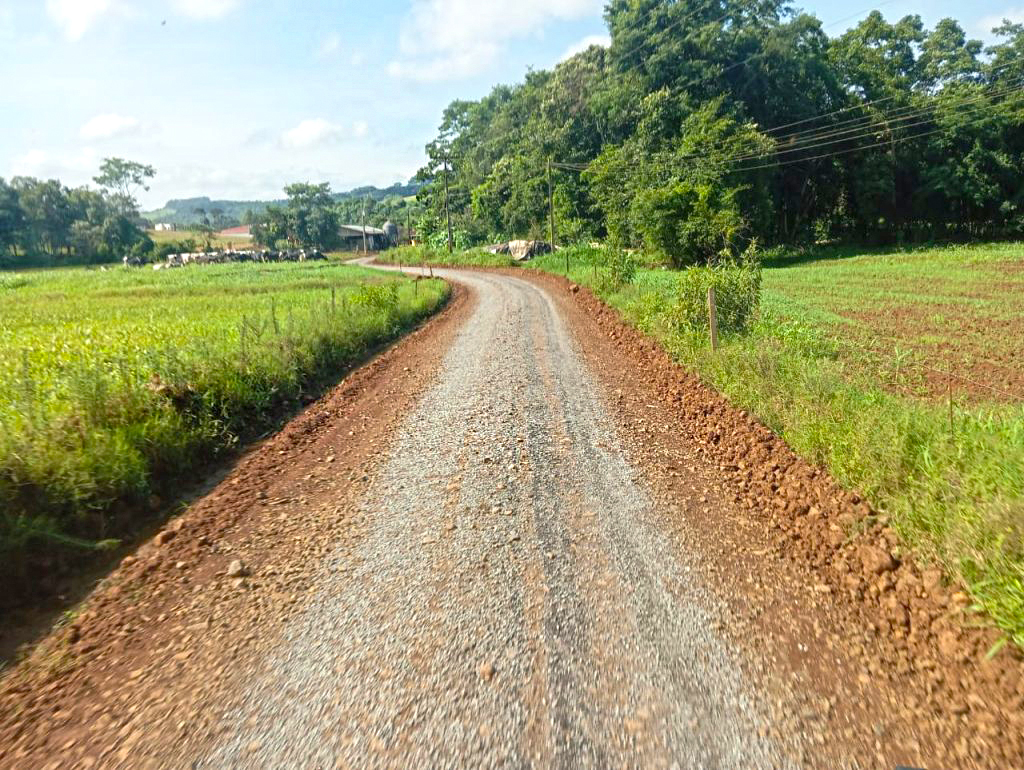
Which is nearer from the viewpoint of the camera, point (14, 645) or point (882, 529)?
point (14, 645)

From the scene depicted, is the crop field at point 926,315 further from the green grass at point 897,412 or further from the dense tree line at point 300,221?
the dense tree line at point 300,221

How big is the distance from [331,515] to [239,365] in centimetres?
408

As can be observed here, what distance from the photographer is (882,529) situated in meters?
4.11

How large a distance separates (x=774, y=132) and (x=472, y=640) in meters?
44.2

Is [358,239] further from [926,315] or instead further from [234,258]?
[926,315]

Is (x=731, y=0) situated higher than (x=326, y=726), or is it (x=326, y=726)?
(x=731, y=0)

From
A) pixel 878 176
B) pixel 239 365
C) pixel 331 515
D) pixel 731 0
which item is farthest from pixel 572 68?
pixel 331 515

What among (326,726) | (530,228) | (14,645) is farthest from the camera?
(530,228)

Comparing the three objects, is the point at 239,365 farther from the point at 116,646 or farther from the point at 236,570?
the point at 116,646

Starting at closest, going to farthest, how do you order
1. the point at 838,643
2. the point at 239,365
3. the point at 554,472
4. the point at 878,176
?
the point at 838,643 < the point at 554,472 < the point at 239,365 < the point at 878,176

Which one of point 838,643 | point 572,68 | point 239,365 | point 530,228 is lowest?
point 838,643

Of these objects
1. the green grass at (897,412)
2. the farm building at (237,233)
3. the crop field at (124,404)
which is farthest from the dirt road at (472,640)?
the farm building at (237,233)

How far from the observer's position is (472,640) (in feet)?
10.8

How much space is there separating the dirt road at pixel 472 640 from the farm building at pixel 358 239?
8860 centimetres
